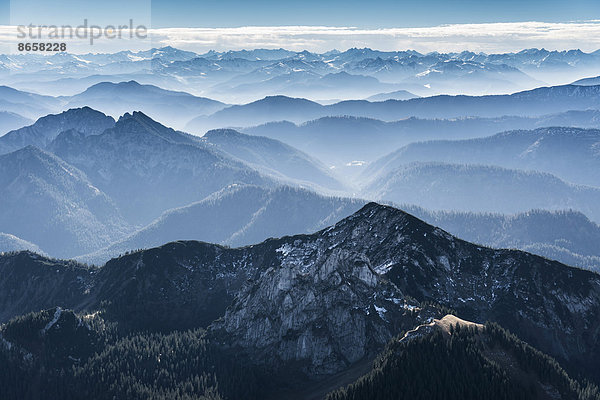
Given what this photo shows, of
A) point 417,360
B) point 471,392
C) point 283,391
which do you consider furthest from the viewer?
point 283,391

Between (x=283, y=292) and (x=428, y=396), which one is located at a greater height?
(x=428, y=396)

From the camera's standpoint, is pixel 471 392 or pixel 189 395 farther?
pixel 189 395

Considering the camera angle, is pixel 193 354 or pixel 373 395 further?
pixel 193 354

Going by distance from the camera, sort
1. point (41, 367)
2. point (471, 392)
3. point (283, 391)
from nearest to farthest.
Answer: point (471, 392)
point (283, 391)
point (41, 367)

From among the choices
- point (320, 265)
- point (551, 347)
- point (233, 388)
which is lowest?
point (233, 388)

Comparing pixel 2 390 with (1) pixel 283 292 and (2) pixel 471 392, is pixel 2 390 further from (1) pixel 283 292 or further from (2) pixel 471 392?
(2) pixel 471 392

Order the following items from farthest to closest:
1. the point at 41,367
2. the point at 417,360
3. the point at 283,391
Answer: the point at 41,367
the point at 283,391
the point at 417,360

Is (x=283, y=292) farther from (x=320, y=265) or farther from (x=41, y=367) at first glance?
(x=41, y=367)

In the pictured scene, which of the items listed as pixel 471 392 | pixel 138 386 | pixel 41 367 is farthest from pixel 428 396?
pixel 41 367

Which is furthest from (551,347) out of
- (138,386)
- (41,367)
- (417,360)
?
(41,367)
